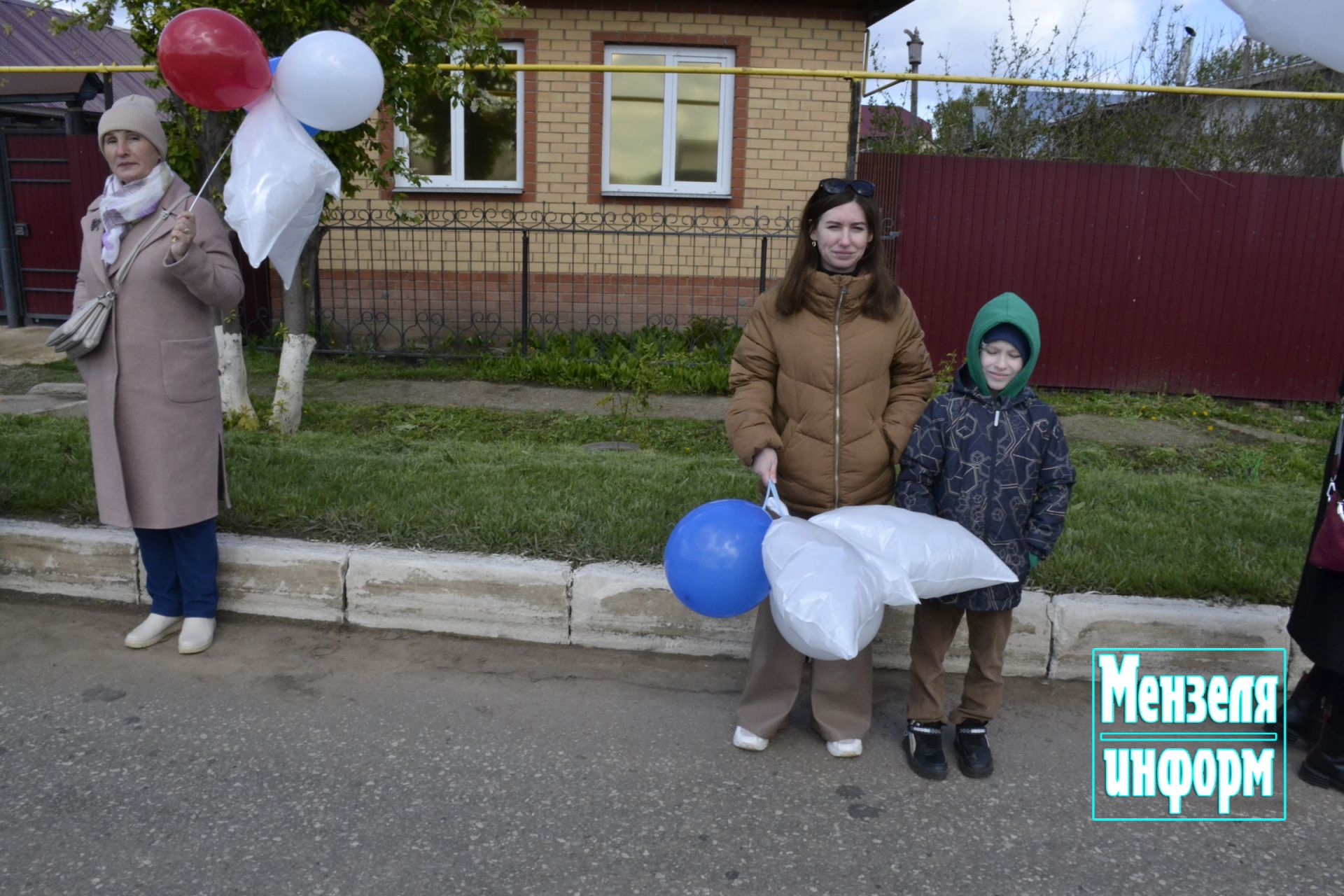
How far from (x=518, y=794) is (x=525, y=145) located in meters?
8.67

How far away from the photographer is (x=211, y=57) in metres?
3.18

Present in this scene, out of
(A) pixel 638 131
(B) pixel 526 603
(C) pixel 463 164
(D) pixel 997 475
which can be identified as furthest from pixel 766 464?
(C) pixel 463 164

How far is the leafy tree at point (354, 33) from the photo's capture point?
5363 mm

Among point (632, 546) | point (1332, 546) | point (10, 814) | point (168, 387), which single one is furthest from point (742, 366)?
point (10, 814)

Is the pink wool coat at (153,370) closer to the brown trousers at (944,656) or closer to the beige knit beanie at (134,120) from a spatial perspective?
the beige knit beanie at (134,120)

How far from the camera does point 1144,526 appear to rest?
14.8 ft

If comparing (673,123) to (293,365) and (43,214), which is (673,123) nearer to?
(293,365)

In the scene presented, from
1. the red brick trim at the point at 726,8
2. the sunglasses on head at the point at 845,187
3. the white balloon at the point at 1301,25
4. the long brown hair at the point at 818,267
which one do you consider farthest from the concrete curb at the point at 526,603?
the red brick trim at the point at 726,8

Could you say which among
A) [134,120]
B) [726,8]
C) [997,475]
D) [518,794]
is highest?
[726,8]

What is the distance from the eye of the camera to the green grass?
4.01 meters

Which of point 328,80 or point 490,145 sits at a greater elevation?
point 490,145

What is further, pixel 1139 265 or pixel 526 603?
pixel 1139 265

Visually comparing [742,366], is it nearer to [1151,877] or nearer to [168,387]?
[1151,877]

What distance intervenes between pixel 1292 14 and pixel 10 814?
13.4ft
